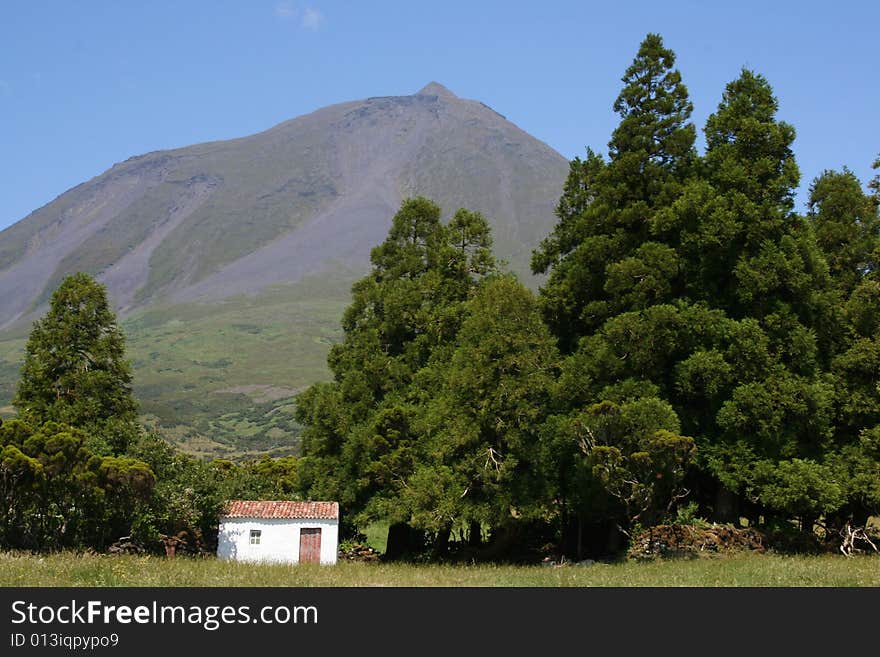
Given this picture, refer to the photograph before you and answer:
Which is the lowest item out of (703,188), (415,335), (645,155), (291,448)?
(291,448)

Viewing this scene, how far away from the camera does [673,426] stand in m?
22.9

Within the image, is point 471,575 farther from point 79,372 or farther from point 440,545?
point 79,372

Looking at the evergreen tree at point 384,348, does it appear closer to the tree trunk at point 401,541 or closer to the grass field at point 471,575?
the tree trunk at point 401,541

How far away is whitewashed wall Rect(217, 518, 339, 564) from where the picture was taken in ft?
95.3

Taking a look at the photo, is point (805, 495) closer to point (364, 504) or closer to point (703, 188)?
point (703, 188)

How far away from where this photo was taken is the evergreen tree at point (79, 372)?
30.5 metres

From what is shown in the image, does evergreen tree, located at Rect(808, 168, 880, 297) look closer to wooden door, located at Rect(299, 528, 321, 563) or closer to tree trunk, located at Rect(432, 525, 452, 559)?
tree trunk, located at Rect(432, 525, 452, 559)

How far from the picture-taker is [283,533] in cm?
2942

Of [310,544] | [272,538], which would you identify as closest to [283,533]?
[272,538]

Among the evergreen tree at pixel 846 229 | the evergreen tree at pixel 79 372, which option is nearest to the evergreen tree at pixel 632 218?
the evergreen tree at pixel 846 229

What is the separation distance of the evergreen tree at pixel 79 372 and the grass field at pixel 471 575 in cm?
1050

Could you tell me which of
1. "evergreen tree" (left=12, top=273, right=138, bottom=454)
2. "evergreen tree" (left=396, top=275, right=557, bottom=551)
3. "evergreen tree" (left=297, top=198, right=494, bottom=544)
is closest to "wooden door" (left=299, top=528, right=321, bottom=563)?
"evergreen tree" (left=297, top=198, right=494, bottom=544)

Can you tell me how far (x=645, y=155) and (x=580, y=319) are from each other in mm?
5865
